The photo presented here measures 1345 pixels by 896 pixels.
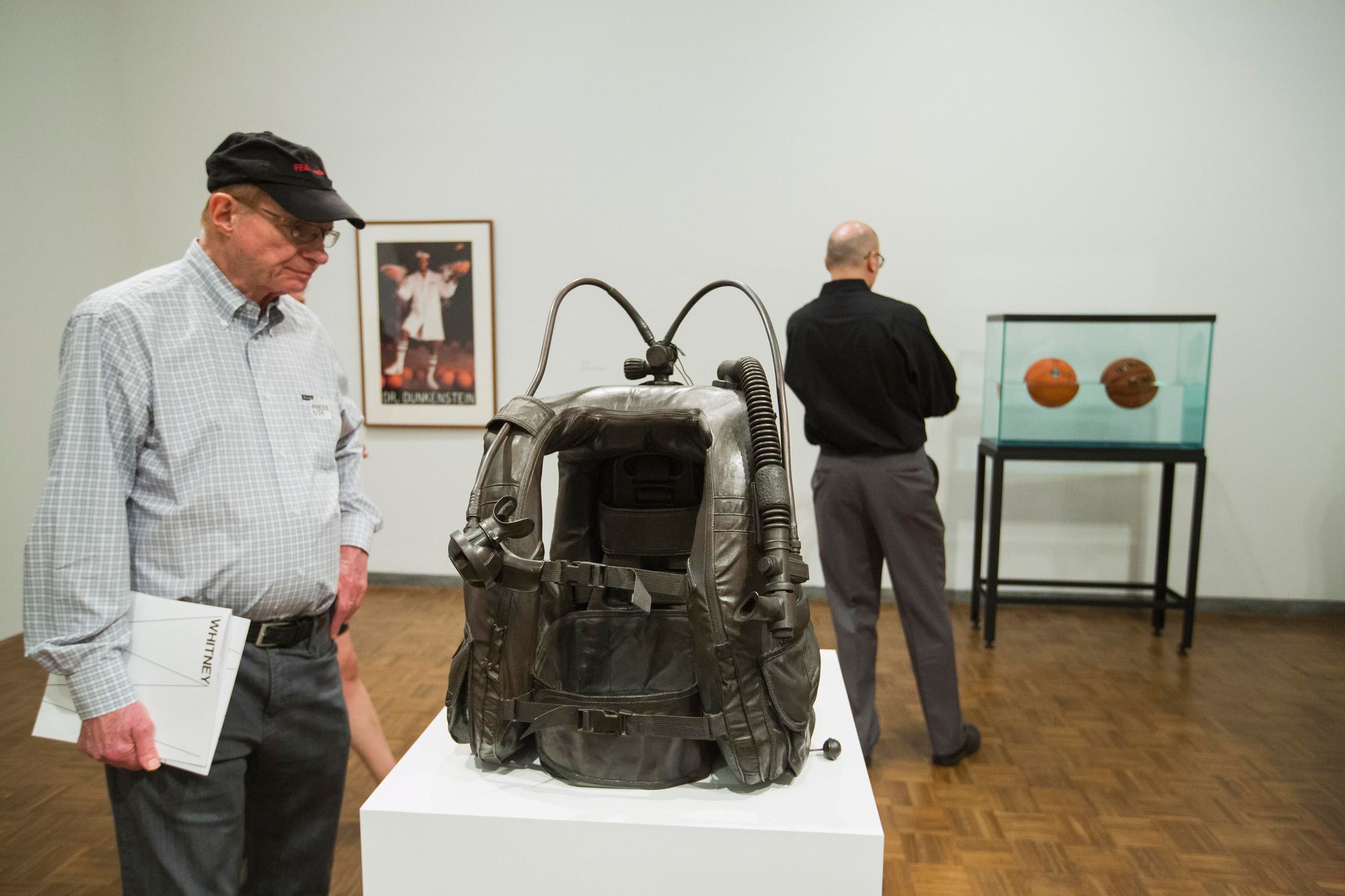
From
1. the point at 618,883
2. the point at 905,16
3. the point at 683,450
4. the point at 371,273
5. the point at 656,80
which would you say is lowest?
the point at 618,883

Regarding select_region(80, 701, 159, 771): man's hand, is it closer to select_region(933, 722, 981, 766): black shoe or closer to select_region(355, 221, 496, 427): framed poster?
select_region(933, 722, 981, 766): black shoe

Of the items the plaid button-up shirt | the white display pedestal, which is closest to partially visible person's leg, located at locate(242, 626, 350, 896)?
the plaid button-up shirt

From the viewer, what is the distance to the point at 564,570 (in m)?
1.29

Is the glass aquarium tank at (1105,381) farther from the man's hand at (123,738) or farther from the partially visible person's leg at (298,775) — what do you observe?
the man's hand at (123,738)

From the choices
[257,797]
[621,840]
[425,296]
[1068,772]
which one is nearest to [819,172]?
[425,296]

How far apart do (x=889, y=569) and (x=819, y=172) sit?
2784 millimetres

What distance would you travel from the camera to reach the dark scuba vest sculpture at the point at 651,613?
1.24 meters

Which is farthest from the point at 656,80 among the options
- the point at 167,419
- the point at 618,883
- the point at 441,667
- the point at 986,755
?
the point at 618,883

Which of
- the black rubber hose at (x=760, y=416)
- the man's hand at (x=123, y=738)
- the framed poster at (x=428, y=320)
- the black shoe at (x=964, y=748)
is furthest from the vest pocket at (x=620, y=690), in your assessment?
the framed poster at (x=428, y=320)

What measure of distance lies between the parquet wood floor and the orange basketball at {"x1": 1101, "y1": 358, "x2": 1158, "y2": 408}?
1.24 m

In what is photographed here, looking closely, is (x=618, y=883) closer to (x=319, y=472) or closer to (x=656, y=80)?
(x=319, y=472)

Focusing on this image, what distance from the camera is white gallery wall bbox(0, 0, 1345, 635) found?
4773 mm

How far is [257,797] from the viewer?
1.73 m

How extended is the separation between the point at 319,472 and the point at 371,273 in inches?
154
